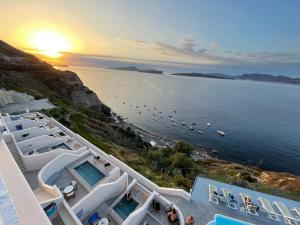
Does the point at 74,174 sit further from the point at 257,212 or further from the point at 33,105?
the point at 33,105

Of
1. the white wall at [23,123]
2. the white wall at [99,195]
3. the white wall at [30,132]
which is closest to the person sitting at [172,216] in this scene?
the white wall at [99,195]

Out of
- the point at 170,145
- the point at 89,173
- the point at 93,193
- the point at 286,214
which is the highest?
the point at 93,193

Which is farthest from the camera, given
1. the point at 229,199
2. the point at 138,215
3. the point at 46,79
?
the point at 46,79

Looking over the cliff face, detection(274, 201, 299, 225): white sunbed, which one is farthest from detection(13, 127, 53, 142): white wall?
the cliff face

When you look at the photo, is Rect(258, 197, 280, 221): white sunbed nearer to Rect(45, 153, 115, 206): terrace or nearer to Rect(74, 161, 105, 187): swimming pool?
Rect(45, 153, 115, 206): terrace

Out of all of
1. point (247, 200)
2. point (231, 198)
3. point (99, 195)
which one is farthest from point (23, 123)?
point (247, 200)

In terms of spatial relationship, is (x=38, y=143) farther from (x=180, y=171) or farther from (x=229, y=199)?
(x=180, y=171)

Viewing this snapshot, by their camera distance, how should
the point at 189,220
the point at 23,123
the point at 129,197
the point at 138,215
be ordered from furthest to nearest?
1. the point at 23,123
2. the point at 129,197
3. the point at 189,220
4. the point at 138,215

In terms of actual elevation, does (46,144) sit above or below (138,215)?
below
